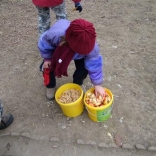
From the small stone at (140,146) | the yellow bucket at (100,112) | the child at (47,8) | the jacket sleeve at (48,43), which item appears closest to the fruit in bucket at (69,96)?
the yellow bucket at (100,112)

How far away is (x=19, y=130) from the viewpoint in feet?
6.87

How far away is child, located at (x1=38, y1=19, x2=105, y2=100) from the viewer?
1.49 m

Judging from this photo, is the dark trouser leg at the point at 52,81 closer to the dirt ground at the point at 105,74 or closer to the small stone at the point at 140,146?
the dirt ground at the point at 105,74

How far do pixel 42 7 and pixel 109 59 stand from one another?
926 millimetres

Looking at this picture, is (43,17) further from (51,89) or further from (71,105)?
(71,105)

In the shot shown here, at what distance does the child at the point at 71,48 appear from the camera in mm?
1491

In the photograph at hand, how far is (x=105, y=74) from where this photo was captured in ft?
8.22

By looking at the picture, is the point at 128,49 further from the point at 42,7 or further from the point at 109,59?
the point at 42,7

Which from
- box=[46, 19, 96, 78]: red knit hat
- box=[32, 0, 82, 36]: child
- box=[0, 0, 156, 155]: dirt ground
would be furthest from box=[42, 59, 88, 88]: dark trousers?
box=[32, 0, 82, 36]: child

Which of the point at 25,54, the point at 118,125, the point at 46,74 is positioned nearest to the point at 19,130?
the point at 46,74

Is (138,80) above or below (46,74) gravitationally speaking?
below

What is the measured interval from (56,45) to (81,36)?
0.40 metres

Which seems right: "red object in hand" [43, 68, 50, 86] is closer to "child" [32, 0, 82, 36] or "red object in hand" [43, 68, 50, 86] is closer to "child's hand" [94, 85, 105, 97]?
"child's hand" [94, 85, 105, 97]

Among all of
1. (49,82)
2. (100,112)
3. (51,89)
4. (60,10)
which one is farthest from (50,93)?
(60,10)
